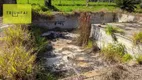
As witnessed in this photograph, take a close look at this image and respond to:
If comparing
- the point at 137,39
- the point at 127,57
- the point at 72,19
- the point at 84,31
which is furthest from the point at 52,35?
the point at 137,39

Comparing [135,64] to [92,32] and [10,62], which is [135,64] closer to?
[10,62]

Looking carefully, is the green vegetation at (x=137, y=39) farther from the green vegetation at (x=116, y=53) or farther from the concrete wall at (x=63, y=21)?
the concrete wall at (x=63, y=21)

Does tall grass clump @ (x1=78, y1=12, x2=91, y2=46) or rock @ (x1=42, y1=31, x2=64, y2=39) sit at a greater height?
tall grass clump @ (x1=78, y1=12, x2=91, y2=46)

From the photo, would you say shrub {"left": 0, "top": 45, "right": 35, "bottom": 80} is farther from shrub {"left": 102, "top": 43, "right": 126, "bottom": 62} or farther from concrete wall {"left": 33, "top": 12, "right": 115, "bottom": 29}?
concrete wall {"left": 33, "top": 12, "right": 115, "bottom": 29}

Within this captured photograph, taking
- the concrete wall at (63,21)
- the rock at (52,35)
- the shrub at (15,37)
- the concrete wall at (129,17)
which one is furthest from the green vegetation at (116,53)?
the concrete wall at (129,17)

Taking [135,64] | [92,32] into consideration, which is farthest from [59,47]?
[135,64]

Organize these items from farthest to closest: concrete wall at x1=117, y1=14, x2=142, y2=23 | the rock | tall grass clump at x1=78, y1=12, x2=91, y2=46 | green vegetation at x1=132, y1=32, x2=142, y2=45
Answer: concrete wall at x1=117, y1=14, x2=142, y2=23, the rock, tall grass clump at x1=78, y1=12, x2=91, y2=46, green vegetation at x1=132, y1=32, x2=142, y2=45

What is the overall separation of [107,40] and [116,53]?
4.06ft

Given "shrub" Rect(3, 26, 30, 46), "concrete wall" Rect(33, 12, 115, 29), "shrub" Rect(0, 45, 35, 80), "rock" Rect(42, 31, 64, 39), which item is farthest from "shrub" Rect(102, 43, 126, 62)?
"concrete wall" Rect(33, 12, 115, 29)

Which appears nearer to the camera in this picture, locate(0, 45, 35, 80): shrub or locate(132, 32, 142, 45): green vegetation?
locate(0, 45, 35, 80): shrub

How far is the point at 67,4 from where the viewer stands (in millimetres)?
17000

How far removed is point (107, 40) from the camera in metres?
9.59

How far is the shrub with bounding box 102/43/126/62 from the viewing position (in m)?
8.39

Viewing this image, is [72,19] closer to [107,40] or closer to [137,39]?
[107,40]
